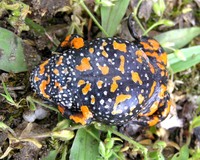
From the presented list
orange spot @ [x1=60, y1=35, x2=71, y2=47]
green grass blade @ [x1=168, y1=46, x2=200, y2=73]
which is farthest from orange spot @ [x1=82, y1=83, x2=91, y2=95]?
green grass blade @ [x1=168, y1=46, x2=200, y2=73]

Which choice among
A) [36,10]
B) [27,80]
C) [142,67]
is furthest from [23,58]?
[142,67]

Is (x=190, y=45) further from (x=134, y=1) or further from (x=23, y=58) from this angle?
(x=23, y=58)

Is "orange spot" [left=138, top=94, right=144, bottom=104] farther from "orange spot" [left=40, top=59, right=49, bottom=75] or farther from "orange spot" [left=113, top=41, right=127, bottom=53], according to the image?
"orange spot" [left=40, top=59, right=49, bottom=75]

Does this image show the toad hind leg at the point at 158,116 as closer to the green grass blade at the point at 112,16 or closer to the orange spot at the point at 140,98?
the orange spot at the point at 140,98

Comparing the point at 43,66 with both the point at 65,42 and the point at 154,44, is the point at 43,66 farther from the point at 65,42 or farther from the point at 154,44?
the point at 154,44

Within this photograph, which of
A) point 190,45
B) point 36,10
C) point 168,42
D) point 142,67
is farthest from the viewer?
point 190,45

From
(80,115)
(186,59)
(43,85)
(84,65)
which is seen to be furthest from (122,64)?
(186,59)

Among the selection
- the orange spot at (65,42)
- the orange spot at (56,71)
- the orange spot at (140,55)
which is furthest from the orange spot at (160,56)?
the orange spot at (56,71)
